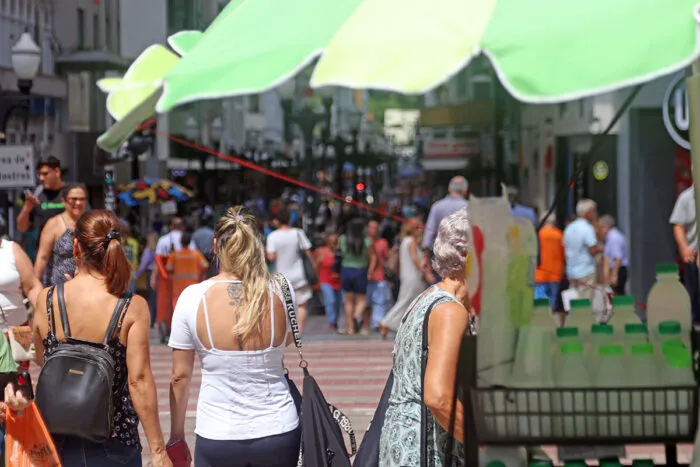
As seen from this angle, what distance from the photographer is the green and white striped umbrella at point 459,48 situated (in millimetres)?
3373

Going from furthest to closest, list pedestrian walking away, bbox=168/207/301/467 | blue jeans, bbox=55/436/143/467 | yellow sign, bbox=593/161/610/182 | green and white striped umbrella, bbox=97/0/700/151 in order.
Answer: yellow sign, bbox=593/161/610/182 < blue jeans, bbox=55/436/143/467 < pedestrian walking away, bbox=168/207/301/467 < green and white striped umbrella, bbox=97/0/700/151

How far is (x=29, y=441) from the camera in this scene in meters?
5.21

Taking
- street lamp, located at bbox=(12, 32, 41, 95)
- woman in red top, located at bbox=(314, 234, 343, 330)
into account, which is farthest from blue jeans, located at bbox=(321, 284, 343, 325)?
street lamp, located at bbox=(12, 32, 41, 95)

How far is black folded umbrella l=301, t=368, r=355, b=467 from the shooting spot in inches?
195

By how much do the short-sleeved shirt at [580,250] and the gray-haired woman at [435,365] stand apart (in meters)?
12.1

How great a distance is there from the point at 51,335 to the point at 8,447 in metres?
0.55

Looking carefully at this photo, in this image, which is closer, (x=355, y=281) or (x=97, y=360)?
(x=97, y=360)

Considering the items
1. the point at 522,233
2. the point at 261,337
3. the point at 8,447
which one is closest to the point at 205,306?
the point at 261,337

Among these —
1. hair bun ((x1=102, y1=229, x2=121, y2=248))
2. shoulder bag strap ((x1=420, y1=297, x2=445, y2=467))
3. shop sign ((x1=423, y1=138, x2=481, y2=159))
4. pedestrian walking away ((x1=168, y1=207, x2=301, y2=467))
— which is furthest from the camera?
shop sign ((x1=423, y1=138, x2=481, y2=159))

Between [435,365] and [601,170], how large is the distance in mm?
23124

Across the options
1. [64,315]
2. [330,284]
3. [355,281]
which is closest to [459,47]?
[64,315]

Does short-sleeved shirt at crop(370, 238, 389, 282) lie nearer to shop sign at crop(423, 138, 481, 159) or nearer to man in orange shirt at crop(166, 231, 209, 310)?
man in orange shirt at crop(166, 231, 209, 310)

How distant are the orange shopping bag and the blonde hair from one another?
0.87m

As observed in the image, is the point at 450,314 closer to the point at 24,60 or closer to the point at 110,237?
the point at 110,237
